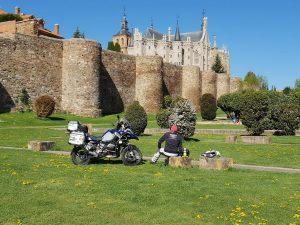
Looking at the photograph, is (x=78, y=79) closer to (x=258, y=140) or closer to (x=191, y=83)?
(x=258, y=140)

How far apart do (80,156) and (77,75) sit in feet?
84.0

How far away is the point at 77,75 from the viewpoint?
38.7 metres

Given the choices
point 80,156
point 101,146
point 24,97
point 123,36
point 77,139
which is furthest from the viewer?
point 123,36

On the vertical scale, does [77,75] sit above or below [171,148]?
above

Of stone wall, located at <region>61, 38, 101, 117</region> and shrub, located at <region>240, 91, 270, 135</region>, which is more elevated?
stone wall, located at <region>61, 38, 101, 117</region>

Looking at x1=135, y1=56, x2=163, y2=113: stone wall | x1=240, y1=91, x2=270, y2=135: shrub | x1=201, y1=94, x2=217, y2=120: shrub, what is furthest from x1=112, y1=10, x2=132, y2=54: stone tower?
x1=240, y1=91, x2=270, y2=135: shrub

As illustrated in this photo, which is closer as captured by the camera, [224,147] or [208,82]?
[224,147]

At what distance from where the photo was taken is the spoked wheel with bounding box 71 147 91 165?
1368 cm

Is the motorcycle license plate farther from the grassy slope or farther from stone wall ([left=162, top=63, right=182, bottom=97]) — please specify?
stone wall ([left=162, top=63, right=182, bottom=97])

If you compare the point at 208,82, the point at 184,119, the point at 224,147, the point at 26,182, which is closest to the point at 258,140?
the point at 224,147

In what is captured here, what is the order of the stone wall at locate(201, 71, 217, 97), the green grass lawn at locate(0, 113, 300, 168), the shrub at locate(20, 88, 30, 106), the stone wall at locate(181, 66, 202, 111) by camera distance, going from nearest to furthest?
the green grass lawn at locate(0, 113, 300, 168)
the shrub at locate(20, 88, 30, 106)
the stone wall at locate(181, 66, 202, 111)
the stone wall at locate(201, 71, 217, 97)

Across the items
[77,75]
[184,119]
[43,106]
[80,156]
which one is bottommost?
[80,156]

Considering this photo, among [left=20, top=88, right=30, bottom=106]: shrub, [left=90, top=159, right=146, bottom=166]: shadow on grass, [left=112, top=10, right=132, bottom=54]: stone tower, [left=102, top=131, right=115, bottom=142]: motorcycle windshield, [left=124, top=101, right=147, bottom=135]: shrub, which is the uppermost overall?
[left=112, top=10, right=132, bottom=54]: stone tower

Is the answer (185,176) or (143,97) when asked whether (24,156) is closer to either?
(185,176)
